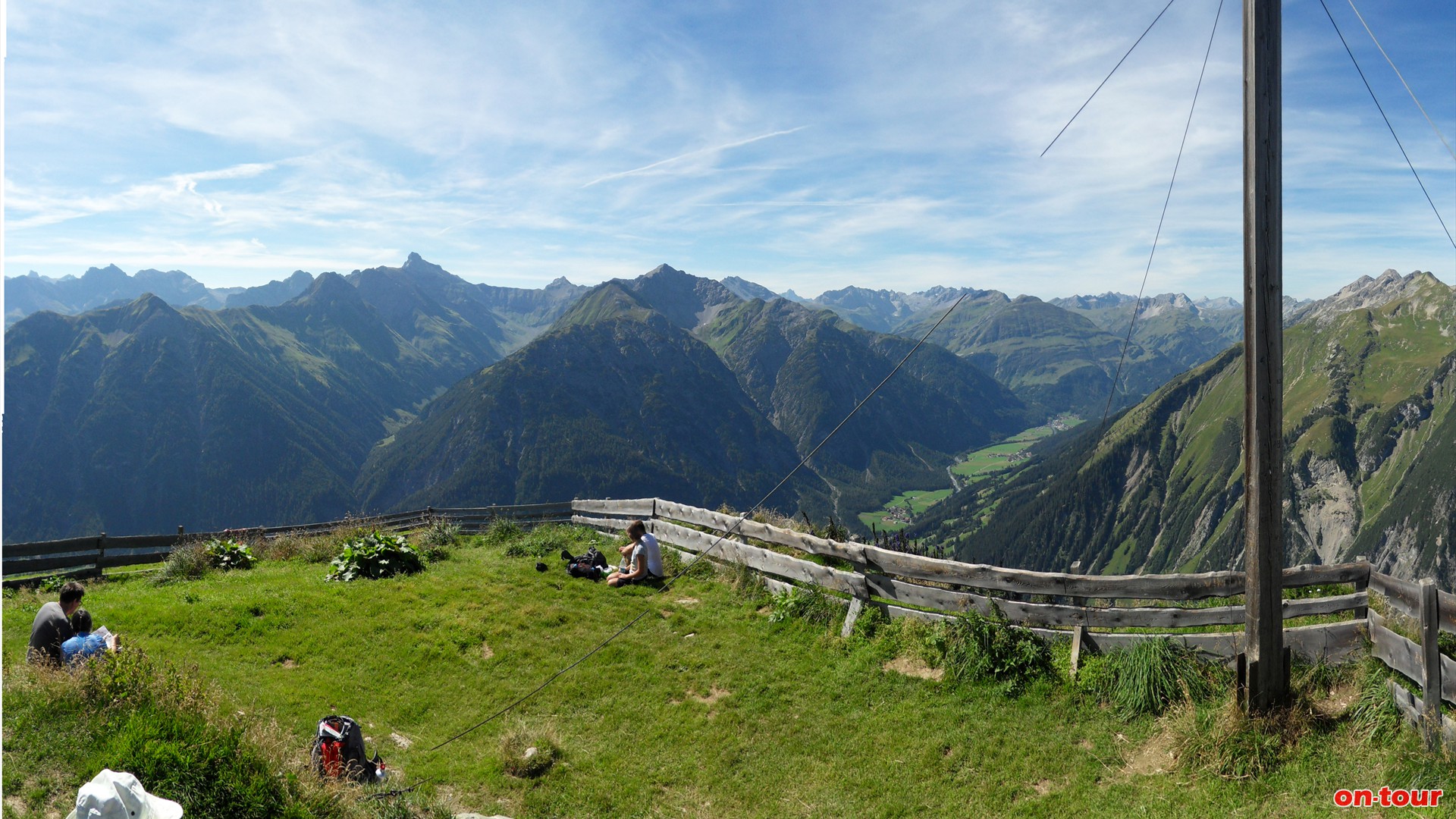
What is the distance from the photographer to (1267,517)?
8398mm

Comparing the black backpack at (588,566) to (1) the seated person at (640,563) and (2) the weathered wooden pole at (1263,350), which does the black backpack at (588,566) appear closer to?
(1) the seated person at (640,563)

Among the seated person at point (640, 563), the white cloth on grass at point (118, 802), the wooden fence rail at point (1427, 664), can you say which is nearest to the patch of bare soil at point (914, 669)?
the wooden fence rail at point (1427, 664)

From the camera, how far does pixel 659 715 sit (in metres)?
10.9

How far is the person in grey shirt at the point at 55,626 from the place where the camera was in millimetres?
10102

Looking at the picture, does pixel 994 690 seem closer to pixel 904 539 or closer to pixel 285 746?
pixel 904 539

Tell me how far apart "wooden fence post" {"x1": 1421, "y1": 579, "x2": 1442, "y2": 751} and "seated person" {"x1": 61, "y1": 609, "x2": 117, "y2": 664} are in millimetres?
15731

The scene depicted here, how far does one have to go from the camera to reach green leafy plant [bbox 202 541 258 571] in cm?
1875

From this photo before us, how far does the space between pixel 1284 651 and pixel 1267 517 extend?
5.23ft

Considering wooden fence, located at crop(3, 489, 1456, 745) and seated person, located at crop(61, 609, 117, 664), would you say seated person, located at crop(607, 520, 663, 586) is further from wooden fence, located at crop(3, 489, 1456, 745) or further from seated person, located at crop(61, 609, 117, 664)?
seated person, located at crop(61, 609, 117, 664)

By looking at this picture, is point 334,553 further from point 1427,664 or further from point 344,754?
point 1427,664

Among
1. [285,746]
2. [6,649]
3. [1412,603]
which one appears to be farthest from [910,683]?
[6,649]

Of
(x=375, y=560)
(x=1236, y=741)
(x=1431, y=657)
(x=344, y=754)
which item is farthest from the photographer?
(x=375, y=560)

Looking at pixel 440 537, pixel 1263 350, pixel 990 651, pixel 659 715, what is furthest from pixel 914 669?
pixel 440 537

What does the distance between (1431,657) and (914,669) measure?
5966mm
